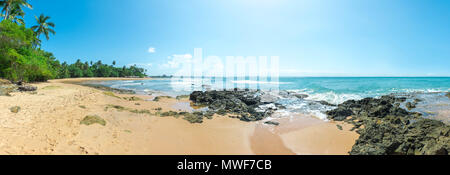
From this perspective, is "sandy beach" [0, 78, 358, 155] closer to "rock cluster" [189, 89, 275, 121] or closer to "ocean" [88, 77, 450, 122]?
"rock cluster" [189, 89, 275, 121]

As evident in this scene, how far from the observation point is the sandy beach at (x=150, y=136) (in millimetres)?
5375

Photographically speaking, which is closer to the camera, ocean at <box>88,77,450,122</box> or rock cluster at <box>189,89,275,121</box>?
rock cluster at <box>189,89,275,121</box>

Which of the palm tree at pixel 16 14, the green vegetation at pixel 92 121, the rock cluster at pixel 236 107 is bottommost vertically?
the rock cluster at pixel 236 107

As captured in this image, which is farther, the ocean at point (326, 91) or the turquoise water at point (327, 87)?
the turquoise water at point (327, 87)

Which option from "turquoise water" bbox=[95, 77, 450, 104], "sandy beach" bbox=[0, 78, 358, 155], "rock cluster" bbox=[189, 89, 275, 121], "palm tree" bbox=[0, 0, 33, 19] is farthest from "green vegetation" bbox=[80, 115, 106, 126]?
"palm tree" bbox=[0, 0, 33, 19]

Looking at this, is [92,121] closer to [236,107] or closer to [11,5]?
[236,107]

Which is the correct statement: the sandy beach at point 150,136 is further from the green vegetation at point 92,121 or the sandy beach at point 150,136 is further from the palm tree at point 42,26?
the palm tree at point 42,26

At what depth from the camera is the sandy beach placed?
5375mm

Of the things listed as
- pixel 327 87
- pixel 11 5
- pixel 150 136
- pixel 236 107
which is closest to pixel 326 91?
pixel 327 87

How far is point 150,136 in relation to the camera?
7.05 m

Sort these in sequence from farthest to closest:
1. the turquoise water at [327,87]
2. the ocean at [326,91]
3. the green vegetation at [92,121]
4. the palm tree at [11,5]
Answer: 1. the palm tree at [11,5]
2. the turquoise water at [327,87]
3. the ocean at [326,91]
4. the green vegetation at [92,121]

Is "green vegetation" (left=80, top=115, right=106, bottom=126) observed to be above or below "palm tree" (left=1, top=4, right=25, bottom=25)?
below

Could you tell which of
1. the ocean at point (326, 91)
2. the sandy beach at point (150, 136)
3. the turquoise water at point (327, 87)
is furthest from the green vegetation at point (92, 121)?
the turquoise water at point (327, 87)
